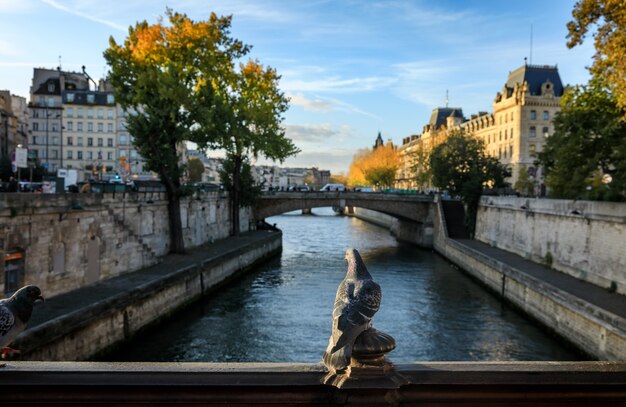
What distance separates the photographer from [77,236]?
2161 centimetres

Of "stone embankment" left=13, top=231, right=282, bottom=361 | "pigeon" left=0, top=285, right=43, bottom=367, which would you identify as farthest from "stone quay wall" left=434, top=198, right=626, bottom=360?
"pigeon" left=0, top=285, right=43, bottom=367

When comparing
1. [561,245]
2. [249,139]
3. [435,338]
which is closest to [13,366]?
[435,338]

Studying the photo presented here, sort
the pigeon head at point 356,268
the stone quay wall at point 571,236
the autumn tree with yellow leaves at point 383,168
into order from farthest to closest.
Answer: the autumn tree with yellow leaves at point 383,168 < the stone quay wall at point 571,236 < the pigeon head at point 356,268

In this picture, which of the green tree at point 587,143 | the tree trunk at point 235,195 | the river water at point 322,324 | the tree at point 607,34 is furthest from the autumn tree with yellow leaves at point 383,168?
the tree at point 607,34

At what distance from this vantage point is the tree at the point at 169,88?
93.4 ft

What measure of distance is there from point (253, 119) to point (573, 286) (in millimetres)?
24445

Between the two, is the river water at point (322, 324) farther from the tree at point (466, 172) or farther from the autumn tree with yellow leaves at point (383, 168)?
the autumn tree with yellow leaves at point (383, 168)

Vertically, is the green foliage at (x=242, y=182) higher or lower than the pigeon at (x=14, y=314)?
higher

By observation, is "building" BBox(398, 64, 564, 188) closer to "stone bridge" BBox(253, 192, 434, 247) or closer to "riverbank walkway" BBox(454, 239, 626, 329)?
"stone bridge" BBox(253, 192, 434, 247)

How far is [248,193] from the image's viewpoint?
4762cm

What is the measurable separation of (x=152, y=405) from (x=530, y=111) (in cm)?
7815

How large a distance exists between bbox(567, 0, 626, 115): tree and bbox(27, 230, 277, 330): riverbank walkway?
1849cm

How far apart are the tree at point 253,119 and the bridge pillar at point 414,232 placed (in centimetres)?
1614

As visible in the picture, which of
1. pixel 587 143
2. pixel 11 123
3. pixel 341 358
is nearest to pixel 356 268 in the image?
pixel 341 358
